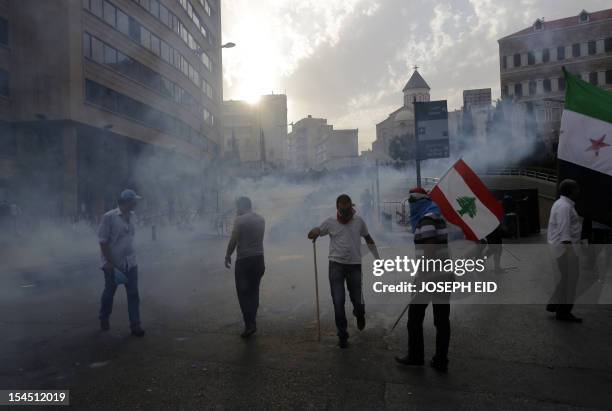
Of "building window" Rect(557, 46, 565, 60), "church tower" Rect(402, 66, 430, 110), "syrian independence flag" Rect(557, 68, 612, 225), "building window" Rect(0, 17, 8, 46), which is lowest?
"syrian independence flag" Rect(557, 68, 612, 225)

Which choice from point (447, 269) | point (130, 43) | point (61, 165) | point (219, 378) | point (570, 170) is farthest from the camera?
point (130, 43)

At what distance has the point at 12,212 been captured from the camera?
500 inches

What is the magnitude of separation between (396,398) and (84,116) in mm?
17577

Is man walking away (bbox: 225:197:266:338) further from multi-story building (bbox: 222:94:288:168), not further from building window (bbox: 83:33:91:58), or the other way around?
multi-story building (bbox: 222:94:288:168)

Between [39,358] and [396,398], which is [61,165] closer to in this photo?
[39,358]

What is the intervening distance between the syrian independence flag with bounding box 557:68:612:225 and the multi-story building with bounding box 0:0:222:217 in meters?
14.9

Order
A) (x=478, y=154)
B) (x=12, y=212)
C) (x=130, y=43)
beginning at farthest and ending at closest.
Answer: (x=478, y=154)
(x=130, y=43)
(x=12, y=212)

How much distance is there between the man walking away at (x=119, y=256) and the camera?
14.7 feet

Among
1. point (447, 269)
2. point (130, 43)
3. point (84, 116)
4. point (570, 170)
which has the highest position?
point (130, 43)

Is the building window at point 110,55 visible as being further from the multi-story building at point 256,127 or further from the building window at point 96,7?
the multi-story building at point 256,127

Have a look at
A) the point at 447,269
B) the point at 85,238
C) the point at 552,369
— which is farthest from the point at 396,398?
the point at 85,238

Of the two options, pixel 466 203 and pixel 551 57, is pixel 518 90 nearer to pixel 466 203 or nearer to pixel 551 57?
pixel 551 57

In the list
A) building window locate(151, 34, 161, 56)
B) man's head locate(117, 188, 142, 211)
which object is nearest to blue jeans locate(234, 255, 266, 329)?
man's head locate(117, 188, 142, 211)

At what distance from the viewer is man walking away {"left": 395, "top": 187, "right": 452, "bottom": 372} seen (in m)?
3.40
